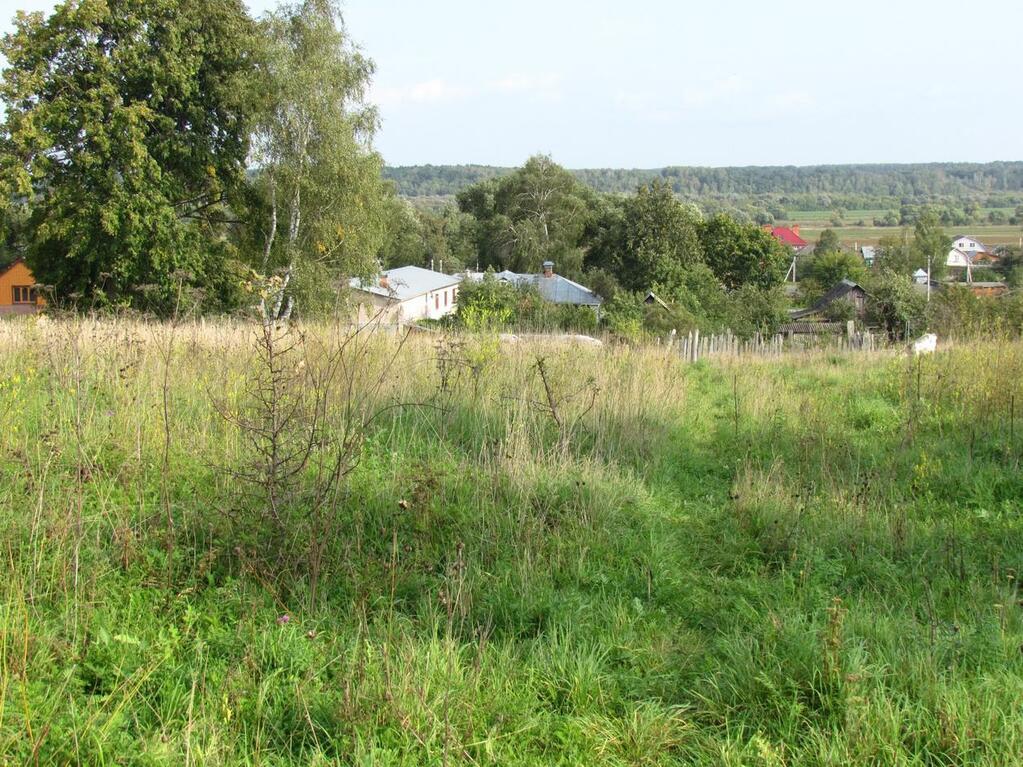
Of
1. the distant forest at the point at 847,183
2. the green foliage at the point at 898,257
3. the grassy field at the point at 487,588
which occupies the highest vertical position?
the distant forest at the point at 847,183

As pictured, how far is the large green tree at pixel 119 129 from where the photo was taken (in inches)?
856

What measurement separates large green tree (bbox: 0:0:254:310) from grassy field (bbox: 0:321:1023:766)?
17057mm

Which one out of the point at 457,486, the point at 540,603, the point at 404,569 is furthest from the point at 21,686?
the point at 457,486

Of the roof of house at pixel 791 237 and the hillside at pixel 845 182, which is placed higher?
the hillside at pixel 845 182

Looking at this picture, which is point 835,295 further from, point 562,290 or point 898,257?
point 898,257

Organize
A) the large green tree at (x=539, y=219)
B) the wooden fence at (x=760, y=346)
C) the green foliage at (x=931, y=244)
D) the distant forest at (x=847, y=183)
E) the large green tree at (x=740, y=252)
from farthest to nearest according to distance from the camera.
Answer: the distant forest at (x=847, y=183), the green foliage at (x=931, y=244), the large green tree at (x=539, y=219), the large green tree at (x=740, y=252), the wooden fence at (x=760, y=346)

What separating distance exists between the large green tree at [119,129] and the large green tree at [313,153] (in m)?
1.13

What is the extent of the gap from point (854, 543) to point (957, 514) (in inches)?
50.6

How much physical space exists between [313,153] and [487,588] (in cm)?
→ 2196

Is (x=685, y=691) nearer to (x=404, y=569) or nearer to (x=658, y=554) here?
(x=658, y=554)

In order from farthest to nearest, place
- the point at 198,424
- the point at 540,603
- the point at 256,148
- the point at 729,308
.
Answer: the point at 729,308 < the point at 256,148 < the point at 198,424 < the point at 540,603

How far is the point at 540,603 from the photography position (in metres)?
3.78

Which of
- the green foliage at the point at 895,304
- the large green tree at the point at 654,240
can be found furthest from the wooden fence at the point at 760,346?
the large green tree at the point at 654,240

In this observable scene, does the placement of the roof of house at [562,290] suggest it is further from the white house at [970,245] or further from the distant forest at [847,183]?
the distant forest at [847,183]
